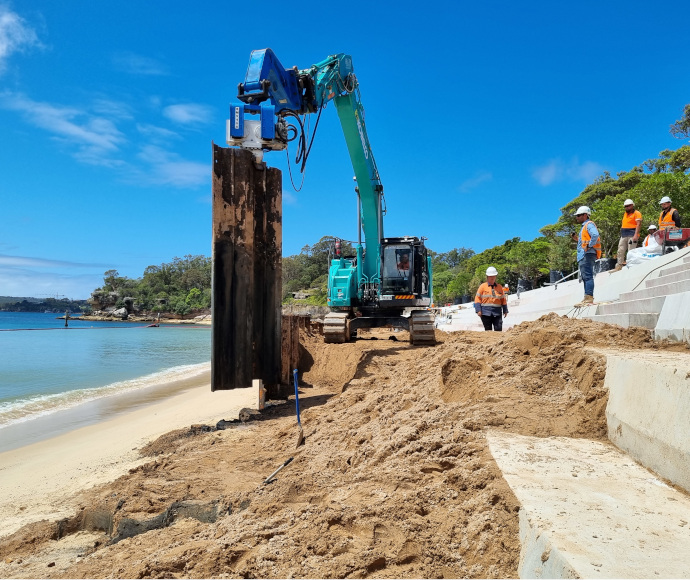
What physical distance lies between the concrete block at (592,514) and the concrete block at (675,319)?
214 centimetres

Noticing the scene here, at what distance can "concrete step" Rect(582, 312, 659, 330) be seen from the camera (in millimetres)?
5750

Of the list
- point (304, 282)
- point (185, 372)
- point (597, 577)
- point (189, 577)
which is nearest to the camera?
point (597, 577)

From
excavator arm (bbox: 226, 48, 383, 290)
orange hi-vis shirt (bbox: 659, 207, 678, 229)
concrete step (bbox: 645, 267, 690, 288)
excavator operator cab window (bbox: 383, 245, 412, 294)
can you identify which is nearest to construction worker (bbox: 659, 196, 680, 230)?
orange hi-vis shirt (bbox: 659, 207, 678, 229)

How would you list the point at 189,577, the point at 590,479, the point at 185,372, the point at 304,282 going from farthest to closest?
1. the point at 304,282
2. the point at 185,372
3. the point at 590,479
4. the point at 189,577

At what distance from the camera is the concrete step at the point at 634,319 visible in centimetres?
575

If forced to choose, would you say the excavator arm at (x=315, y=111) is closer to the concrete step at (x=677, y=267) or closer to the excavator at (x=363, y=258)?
the excavator at (x=363, y=258)

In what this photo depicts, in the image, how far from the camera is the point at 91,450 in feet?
25.3

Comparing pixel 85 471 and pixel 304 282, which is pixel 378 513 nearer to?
pixel 85 471

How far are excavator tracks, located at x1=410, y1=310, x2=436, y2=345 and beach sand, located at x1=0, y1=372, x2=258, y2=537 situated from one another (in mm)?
4078

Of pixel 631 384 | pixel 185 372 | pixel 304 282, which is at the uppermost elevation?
pixel 304 282

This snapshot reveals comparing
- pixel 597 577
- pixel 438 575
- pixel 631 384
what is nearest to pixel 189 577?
pixel 438 575

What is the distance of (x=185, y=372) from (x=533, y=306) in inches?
535

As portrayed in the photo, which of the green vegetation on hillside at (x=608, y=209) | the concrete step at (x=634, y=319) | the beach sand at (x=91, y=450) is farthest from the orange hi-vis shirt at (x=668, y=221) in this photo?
the green vegetation on hillside at (x=608, y=209)

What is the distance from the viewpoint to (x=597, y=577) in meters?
1.82
